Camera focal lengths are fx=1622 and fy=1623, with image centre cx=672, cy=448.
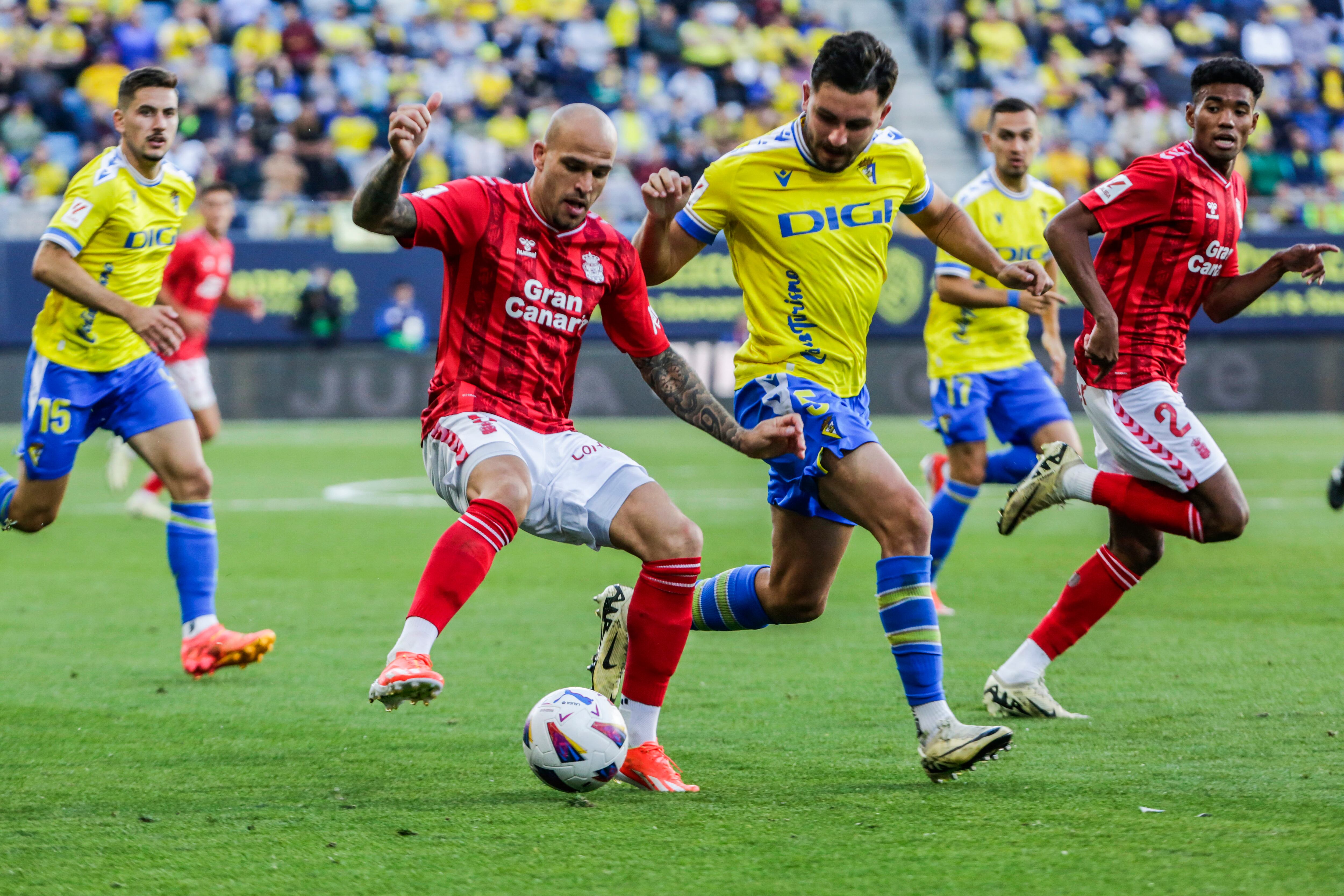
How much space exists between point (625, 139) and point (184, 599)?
18094 mm

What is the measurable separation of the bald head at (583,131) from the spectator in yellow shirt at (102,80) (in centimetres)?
1951

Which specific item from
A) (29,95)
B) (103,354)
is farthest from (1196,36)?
(103,354)

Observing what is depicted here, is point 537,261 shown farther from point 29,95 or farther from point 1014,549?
point 29,95

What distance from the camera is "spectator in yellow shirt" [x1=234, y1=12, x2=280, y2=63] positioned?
77.4 ft

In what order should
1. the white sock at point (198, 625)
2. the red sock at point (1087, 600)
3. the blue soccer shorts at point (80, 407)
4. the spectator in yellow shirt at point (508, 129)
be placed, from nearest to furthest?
the red sock at point (1087, 600), the white sock at point (198, 625), the blue soccer shorts at point (80, 407), the spectator in yellow shirt at point (508, 129)

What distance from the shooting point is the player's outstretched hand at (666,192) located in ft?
15.6

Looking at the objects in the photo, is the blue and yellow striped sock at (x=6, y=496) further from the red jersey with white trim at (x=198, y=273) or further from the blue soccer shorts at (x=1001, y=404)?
the blue soccer shorts at (x=1001, y=404)

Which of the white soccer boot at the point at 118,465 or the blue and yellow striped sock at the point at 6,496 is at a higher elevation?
the blue and yellow striped sock at the point at 6,496

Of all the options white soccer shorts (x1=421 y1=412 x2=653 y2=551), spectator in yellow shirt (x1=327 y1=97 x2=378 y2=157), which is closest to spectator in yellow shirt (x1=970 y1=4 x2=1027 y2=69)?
spectator in yellow shirt (x1=327 y1=97 x2=378 y2=157)

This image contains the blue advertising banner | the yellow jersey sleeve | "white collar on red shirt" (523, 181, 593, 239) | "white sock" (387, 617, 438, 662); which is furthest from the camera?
the blue advertising banner

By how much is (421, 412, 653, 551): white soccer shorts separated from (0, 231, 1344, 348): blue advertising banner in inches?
633

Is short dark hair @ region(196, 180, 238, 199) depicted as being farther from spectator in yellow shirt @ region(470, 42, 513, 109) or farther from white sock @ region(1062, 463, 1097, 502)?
spectator in yellow shirt @ region(470, 42, 513, 109)

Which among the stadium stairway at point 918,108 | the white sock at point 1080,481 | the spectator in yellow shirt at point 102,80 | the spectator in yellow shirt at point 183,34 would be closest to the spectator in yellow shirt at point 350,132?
the spectator in yellow shirt at point 183,34

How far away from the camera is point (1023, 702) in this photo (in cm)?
571
